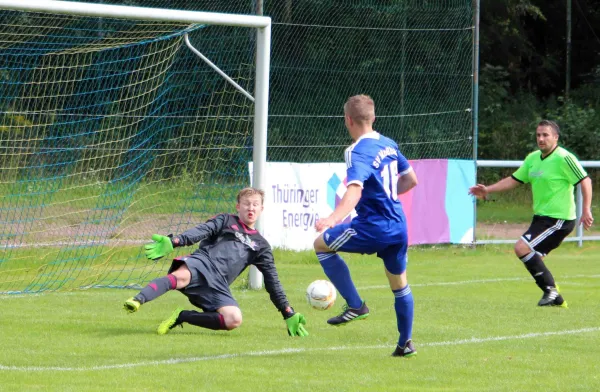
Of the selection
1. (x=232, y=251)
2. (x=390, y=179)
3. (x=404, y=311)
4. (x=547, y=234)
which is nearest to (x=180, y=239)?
(x=232, y=251)

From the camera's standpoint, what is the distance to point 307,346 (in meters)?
7.75

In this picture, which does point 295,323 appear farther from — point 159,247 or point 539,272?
point 539,272

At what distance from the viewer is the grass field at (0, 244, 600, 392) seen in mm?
6332

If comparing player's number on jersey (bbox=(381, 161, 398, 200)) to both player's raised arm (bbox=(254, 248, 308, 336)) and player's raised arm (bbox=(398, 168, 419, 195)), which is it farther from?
player's raised arm (bbox=(254, 248, 308, 336))

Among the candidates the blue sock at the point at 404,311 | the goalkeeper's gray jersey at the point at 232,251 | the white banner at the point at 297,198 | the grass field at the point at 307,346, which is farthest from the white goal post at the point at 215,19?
the blue sock at the point at 404,311

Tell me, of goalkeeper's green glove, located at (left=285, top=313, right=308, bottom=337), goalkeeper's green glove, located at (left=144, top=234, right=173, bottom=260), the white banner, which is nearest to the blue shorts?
goalkeeper's green glove, located at (left=285, top=313, right=308, bottom=337)

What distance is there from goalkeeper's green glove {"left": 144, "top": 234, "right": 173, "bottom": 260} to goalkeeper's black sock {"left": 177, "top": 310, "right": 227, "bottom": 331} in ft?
2.46

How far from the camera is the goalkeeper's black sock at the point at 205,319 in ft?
26.6

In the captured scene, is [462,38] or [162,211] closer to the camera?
[162,211]

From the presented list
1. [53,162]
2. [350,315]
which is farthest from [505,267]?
[350,315]

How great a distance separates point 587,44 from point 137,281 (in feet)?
88.0

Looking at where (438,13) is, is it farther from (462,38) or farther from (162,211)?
(162,211)

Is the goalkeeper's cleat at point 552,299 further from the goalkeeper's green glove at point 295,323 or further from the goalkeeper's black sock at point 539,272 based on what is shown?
the goalkeeper's green glove at point 295,323

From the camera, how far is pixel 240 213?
841cm
